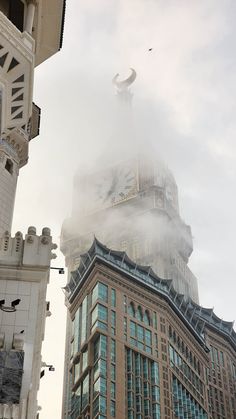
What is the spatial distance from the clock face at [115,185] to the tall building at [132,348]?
42.3 meters

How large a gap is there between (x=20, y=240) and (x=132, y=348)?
101m

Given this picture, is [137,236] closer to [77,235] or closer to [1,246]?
[77,235]

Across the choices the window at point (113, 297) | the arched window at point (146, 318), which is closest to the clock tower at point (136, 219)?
the arched window at point (146, 318)

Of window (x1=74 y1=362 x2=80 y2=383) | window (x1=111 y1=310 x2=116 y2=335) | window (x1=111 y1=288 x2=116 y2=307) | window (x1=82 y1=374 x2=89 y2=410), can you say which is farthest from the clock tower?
window (x1=82 y1=374 x2=89 y2=410)

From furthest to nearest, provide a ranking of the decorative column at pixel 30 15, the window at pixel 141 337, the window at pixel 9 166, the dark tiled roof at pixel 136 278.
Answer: the dark tiled roof at pixel 136 278
the window at pixel 141 337
the window at pixel 9 166
the decorative column at pixel 30 15

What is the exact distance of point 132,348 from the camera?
127 metres

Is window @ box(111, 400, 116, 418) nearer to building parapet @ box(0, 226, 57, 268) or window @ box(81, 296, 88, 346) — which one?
window @ box(81, 296, 88, 346)

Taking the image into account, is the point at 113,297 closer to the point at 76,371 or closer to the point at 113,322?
the point at 113,322

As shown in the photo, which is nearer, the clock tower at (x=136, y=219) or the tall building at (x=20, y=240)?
the tall building at (x=20, y=240)

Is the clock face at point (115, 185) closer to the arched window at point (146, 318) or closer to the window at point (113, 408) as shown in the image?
the arched window at point (146, 318)

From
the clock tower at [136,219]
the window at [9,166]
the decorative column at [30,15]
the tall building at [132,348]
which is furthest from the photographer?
the clock tower at [136,219]

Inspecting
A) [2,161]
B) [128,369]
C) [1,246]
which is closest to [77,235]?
[128,369]

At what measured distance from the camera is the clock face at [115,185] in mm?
183750

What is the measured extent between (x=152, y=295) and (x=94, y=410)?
3335 centimetres
